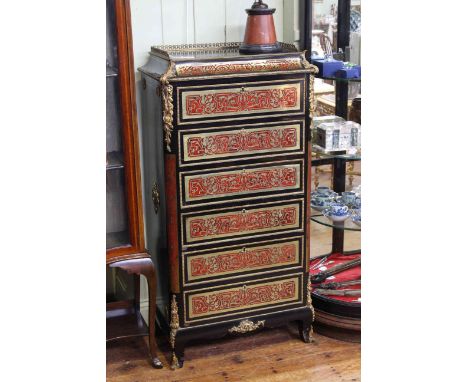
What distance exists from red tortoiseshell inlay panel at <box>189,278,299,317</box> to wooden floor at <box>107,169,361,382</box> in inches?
9.1

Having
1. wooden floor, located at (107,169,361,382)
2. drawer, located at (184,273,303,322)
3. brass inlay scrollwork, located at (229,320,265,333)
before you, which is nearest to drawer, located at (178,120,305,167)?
drawer, located at (184,273,303,322)

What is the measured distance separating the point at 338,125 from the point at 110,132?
1.09m

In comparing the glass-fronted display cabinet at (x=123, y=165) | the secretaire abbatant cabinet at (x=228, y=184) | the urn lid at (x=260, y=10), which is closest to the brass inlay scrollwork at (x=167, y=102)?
the secretaire abbatant cabinet at (x=228, y=184)

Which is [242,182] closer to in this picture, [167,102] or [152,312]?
[167,102]

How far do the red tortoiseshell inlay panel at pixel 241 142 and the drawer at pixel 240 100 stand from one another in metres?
0.07

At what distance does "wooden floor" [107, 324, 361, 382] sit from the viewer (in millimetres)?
2941

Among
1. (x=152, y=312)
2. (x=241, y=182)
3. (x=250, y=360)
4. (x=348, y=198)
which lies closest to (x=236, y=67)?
(x=241, y=182)

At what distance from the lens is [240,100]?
2.79m

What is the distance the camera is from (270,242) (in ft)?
9.89

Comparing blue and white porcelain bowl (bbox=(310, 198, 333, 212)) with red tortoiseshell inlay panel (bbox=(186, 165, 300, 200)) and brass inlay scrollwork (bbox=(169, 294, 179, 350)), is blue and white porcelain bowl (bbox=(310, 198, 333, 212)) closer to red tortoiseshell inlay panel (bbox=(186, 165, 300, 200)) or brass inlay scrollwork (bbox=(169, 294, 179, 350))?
red tortoiseshell inlay panel (bbox=(186, 165, 300, 200))

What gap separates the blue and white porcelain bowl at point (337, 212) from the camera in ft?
10.5
